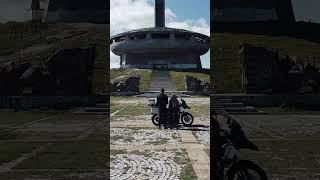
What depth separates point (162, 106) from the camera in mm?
19625

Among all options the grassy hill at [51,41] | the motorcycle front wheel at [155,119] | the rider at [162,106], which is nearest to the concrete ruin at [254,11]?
the grassy hill at [51,41]

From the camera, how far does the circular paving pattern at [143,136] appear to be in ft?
51.0

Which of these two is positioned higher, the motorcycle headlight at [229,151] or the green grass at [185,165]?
the motorcycle headlight at [229,151]

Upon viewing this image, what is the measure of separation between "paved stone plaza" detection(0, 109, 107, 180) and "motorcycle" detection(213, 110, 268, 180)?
1.94 meters

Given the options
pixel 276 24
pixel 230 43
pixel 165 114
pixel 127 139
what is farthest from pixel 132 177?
pixel 165 114

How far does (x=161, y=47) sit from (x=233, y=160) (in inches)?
3104

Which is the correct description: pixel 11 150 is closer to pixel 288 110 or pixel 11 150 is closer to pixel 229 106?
pixel 229 106

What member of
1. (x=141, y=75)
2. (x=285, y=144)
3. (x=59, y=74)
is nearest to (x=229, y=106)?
(x=285, y=144)

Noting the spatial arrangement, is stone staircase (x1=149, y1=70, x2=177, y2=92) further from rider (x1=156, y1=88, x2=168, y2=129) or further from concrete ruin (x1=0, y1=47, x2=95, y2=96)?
concrete ruin (x1=0, y1=47, x2=95, y2=96)

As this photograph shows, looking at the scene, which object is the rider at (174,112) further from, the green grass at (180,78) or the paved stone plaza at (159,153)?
the green grass at (180,78)

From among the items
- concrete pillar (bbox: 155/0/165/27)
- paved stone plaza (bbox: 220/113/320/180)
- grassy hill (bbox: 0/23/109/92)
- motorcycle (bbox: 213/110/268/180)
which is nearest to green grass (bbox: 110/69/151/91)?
concrete pillar (bbox: 155/0/165/27)

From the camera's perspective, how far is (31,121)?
8.20 meters

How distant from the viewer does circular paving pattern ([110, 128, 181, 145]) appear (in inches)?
612

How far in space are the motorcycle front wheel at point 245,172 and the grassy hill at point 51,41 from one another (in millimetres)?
2638
